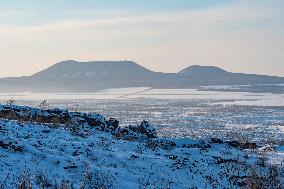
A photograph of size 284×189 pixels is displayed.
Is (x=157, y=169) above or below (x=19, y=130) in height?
below

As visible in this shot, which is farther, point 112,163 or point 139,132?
point 139,132

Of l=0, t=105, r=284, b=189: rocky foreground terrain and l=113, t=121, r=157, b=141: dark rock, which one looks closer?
l=0, t=105, r=284, b=189: rocky foreground terrain

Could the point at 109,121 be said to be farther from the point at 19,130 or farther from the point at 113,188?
the point at 113,188

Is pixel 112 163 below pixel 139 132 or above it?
above

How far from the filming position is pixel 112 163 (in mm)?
17094

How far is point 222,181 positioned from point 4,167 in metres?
7.50

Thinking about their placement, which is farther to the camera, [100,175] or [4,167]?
[100,175]

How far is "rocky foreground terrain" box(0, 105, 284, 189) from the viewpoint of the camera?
1430 cm

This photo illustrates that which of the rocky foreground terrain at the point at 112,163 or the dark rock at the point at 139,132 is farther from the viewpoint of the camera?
the dark rock at the point at 139,132

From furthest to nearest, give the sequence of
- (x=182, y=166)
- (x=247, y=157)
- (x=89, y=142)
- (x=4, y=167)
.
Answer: (x=247, y=157)
(x=89, y=142)
(x=182, y=166)
(x=4, y=167)

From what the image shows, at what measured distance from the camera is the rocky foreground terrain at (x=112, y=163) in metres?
14.3

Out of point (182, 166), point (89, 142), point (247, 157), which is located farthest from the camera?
point (247, 157)

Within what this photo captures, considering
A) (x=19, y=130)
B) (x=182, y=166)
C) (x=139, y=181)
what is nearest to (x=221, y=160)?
(x=182, y=166)

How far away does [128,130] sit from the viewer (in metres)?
29.5
